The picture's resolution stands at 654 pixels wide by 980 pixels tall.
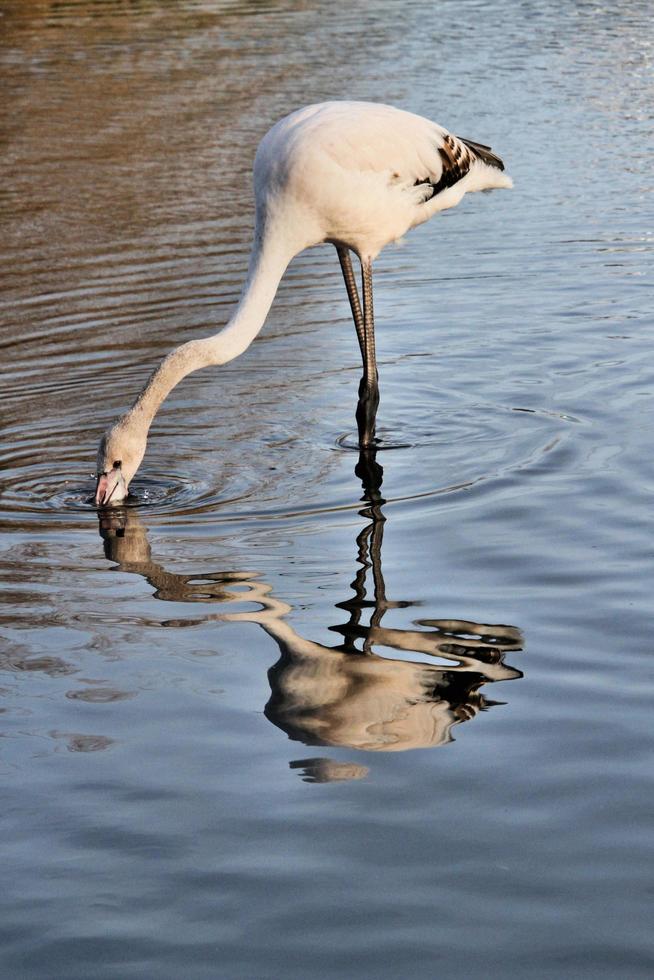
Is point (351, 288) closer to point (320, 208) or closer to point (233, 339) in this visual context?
point (320, 208)

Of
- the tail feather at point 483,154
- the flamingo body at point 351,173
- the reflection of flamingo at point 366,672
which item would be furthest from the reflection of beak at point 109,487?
the tail feather at point 483,154

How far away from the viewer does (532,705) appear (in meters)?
4.58

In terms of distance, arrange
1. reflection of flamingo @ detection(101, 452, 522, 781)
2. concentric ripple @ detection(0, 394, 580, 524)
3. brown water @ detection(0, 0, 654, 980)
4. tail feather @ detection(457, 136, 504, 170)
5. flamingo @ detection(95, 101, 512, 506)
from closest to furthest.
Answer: brown water @ detection(0, 0, 654, 980), reflection of flamingo @ detection(101, 452, 522, 781), concentric ripple @ detection(0, 394, 580, 524), flamingo @ detection(95, 101, 512, 506), tail feather @ detection(457, 136, 504, 170)

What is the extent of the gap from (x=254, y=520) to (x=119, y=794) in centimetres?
267

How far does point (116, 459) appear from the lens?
705 centimetres

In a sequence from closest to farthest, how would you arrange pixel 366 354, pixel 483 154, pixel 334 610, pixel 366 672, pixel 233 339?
pixel 366 672 → pixel 334 610 → pixel 233 339 → pixel 366 354 → pixel 483 154

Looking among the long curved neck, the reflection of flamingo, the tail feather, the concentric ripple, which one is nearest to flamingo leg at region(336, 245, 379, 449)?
the concentric ripple

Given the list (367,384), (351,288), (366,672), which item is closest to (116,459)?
(367,384)

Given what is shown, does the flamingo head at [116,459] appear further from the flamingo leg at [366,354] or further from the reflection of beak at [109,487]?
the flamingo leg at [366,354]

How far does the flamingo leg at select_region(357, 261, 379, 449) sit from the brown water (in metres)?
0.14

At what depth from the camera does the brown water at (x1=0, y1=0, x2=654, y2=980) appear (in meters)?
3.56

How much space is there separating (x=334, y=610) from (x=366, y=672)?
0.73 m

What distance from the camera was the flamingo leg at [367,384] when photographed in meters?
7.90

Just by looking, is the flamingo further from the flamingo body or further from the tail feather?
the tail feather
